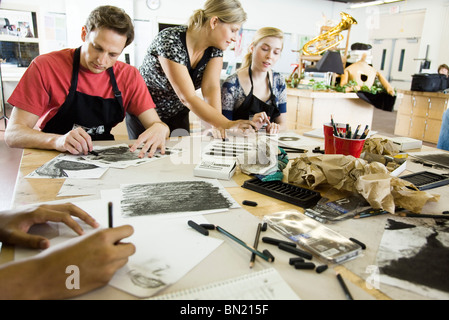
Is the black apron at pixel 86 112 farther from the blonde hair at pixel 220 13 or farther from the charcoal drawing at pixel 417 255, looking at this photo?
the charcoal drawing at pixel 417 255

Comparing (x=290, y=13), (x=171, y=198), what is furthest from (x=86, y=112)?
(x=290, y=13)

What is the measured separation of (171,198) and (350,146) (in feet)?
2.10

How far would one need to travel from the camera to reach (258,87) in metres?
2.11

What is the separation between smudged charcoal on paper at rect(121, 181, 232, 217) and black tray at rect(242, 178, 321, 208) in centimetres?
11

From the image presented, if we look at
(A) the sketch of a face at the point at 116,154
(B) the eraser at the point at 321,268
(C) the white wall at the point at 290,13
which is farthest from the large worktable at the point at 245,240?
(C) the white wall at the point at 290,13

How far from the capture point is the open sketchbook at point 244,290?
48cm

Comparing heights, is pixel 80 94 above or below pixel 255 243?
above

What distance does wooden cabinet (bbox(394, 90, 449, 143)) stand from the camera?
4707 mm

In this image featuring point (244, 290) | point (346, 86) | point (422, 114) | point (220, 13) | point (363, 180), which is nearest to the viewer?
point (244, 290)

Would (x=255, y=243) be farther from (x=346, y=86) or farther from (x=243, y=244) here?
(x=346, y=86)

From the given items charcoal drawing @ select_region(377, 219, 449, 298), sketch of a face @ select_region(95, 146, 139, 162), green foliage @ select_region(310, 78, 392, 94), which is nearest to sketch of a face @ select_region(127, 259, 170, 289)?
charcoal drawing @ select_region(377, 219, 449, 298)

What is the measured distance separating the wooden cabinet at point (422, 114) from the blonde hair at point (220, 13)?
4206 mm

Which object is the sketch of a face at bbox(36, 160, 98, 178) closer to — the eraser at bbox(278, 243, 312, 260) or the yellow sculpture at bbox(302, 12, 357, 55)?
the eraser at bbox(278, 243, 312, 260)

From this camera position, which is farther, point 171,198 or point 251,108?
point 251,108
